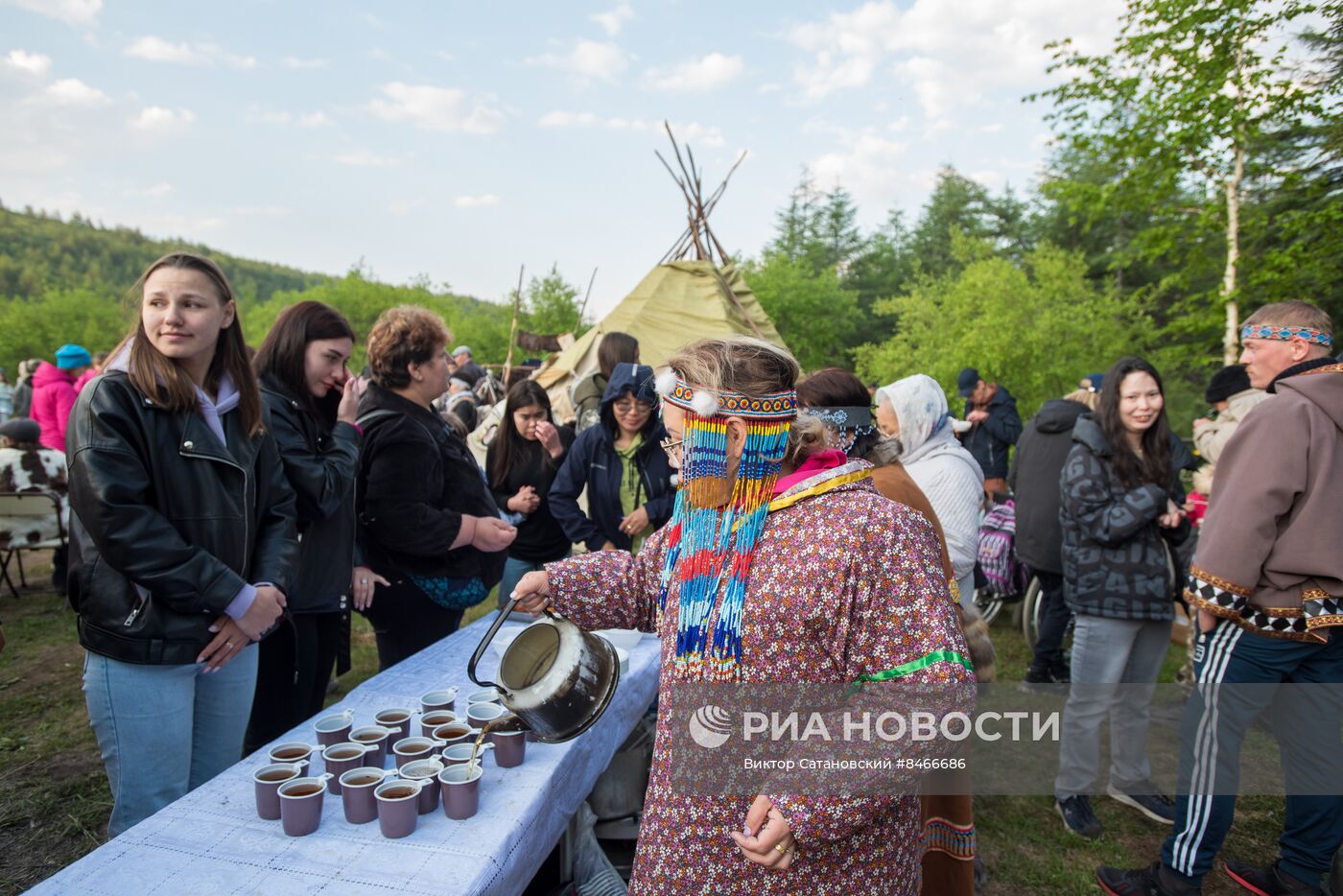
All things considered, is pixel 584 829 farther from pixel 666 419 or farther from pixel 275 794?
pixel 666 419

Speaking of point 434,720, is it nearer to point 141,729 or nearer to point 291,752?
point 291,752

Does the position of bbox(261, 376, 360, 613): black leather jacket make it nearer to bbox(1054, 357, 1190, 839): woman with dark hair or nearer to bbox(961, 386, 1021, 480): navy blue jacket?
bbox(1054, 357, 1190, 839): woman with dark hair

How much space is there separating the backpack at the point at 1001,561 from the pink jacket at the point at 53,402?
322 inches

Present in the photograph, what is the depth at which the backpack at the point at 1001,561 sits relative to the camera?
5.39 meters

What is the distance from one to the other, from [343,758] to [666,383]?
1.13m

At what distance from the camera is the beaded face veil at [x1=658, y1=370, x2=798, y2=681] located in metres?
1.45

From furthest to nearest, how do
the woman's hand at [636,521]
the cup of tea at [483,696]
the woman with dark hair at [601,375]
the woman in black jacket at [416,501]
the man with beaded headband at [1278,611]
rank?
the woman with dark hair at [601,375] < the woman's hand at [636,521] < the woman in black jacket at [416,501] < the man with beaded headband at [1278,611] < the cup of tea at [483,696]

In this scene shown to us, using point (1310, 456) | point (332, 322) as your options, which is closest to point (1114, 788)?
point (1310, 456)

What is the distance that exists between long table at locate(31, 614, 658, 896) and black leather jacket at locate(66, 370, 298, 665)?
407 millimetres

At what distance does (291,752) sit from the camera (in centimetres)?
177

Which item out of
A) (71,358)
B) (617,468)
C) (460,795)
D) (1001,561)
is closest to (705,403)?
(460,795)

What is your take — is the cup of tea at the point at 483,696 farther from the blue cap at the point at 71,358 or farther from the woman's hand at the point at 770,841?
the blue cap at the point at 71,358

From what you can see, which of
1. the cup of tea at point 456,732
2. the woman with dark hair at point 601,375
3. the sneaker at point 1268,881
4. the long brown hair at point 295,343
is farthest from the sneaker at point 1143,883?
the long brown hair at point 295,343

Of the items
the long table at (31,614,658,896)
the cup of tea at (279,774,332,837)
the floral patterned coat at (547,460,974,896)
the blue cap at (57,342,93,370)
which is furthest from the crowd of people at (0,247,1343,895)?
the blue cap at (57,342,93,370)
